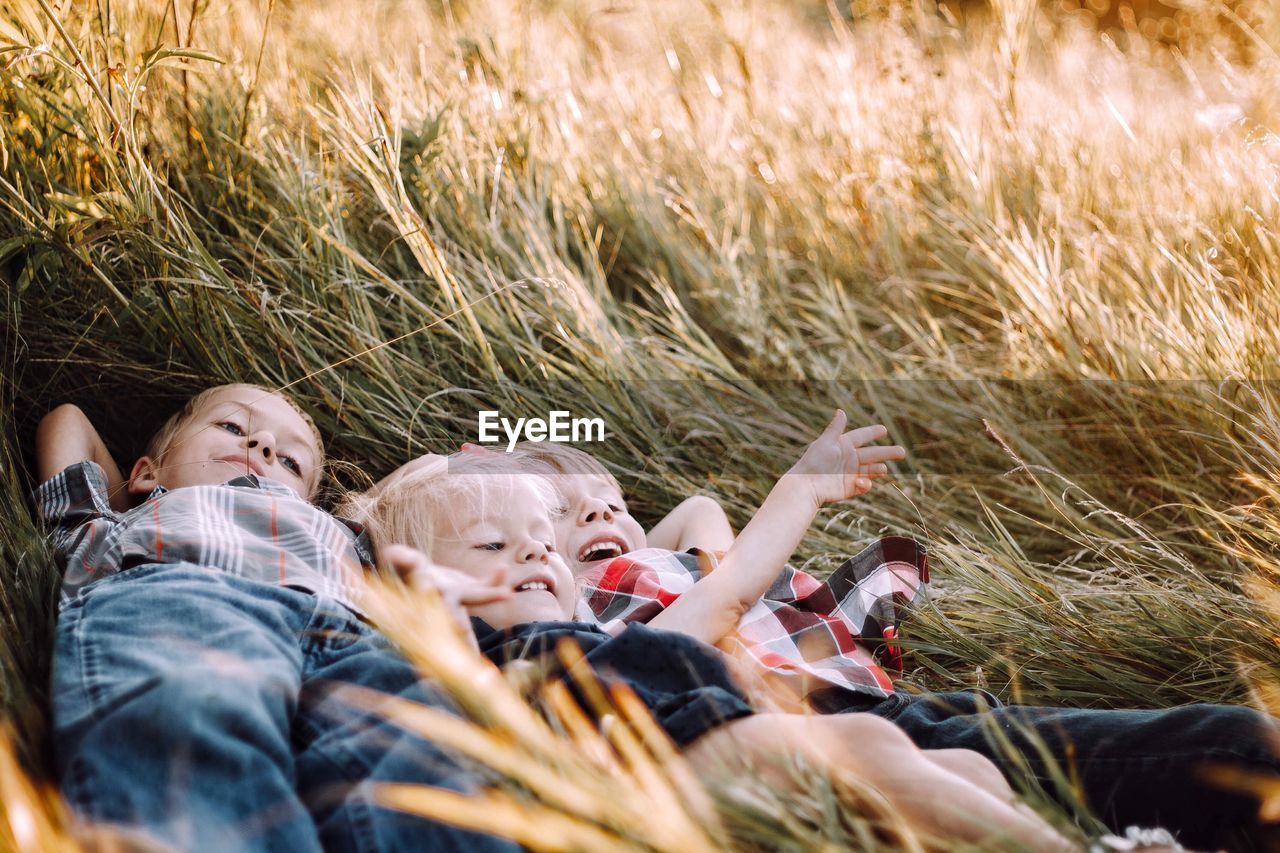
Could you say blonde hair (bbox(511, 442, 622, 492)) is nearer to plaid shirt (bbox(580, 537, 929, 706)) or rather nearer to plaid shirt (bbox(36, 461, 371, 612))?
plaid shirt (bbox(580, 537, 929, 706))

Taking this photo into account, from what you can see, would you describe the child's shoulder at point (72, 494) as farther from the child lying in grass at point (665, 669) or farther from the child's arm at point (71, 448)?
the child lying in grass at point (665, 669)

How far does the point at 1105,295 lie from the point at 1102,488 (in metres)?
0.48

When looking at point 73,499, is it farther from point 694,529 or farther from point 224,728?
point 694,529

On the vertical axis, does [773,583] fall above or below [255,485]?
below

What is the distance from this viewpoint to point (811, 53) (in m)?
3.53

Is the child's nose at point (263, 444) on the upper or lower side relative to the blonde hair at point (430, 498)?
upper

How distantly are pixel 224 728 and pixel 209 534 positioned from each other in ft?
1.42

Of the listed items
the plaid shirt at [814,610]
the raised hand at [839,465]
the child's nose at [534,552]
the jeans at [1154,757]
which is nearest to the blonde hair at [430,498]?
the child's nose at [534,552]

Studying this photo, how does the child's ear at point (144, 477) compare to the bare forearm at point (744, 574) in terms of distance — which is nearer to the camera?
the bare forearm at point (744, 574)

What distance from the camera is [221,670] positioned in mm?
974

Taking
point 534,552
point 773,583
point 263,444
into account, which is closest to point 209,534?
point 263,444

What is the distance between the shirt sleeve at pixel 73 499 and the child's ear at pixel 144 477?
0.06 metres

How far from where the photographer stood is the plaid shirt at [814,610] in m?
1.45

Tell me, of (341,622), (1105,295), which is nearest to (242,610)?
(341,622)
